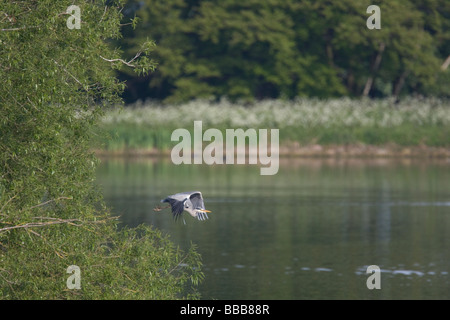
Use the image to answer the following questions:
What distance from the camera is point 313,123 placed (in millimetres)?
57656

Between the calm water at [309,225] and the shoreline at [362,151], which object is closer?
the calm water at [309,225]

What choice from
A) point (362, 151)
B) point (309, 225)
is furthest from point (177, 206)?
point (362, 151)

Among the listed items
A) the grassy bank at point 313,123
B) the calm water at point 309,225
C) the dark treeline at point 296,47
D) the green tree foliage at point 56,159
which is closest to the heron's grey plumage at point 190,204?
the green tree foliage at point 56,159

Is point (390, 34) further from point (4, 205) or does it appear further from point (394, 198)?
point (4, 205)

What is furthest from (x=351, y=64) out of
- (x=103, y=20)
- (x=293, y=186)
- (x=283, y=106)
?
(x=103, y=20)

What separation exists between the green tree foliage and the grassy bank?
126 ft

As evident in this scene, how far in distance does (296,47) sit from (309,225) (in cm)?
3939

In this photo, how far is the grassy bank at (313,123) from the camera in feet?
184

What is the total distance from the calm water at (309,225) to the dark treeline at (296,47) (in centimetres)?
1550

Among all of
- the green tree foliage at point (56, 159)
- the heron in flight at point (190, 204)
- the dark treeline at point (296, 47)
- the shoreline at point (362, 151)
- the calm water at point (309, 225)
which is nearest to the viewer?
the heron in flight at point (190, 204)

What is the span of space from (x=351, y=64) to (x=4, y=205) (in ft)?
184

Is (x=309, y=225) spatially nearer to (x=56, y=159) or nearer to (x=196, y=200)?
(x=56, y=159)

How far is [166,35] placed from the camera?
70.6 metres

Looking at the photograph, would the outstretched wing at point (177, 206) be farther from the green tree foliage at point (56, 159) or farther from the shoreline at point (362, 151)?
the shoreline at point (362, 151)
